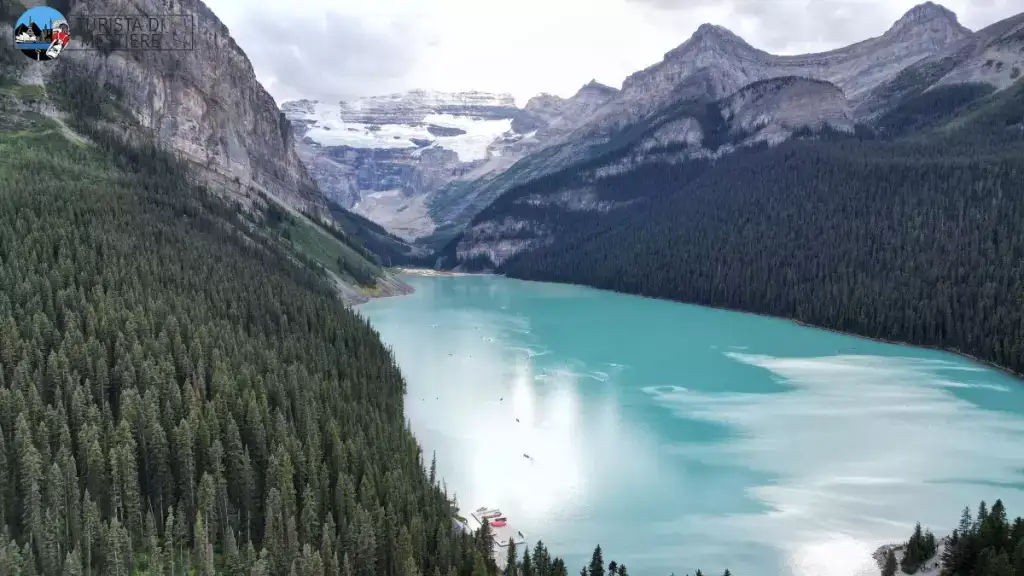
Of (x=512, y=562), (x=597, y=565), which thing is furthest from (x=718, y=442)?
(x=512, y=562)

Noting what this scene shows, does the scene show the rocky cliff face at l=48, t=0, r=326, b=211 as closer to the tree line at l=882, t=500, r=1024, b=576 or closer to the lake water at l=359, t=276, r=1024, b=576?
the lake water at l=359, t=276, r=1024, b=576

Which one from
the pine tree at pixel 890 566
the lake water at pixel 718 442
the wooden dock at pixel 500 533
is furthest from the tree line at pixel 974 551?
the wooden dock at pixel 500 533

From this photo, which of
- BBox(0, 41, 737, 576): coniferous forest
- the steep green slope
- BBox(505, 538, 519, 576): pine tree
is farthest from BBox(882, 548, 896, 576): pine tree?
BBox(505, 538, 519, 576): pine tree

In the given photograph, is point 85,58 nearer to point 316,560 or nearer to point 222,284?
point 222,284

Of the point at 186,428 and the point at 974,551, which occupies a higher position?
the point at 974,551

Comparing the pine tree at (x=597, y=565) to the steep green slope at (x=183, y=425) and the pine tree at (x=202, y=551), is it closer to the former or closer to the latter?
the steep green slope at (x=183, y=425)

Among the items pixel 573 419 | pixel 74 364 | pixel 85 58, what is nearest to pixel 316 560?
pixel 74 364

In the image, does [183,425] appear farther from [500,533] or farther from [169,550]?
[500,533]
